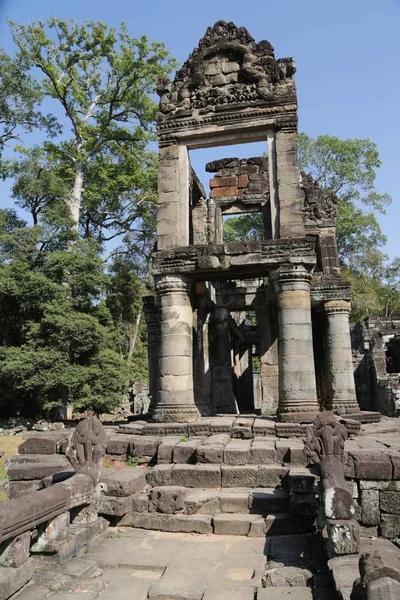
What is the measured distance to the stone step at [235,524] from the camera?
531cm

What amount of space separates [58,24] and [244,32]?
18.4 m

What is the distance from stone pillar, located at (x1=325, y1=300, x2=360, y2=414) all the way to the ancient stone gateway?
3 cm

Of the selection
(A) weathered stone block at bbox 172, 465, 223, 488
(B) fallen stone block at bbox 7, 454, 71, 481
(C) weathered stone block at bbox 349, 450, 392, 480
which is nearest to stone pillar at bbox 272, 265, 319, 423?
(A) weathered stone block at bbox 172, 465, 223, 488

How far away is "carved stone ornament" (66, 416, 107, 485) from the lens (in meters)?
5.74

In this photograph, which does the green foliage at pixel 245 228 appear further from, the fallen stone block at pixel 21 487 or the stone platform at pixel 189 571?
the stone platform at pixel 189 571

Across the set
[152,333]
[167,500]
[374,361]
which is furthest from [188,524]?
[374,361]

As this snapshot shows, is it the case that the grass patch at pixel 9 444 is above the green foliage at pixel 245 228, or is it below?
below

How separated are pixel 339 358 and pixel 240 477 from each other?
700 cm

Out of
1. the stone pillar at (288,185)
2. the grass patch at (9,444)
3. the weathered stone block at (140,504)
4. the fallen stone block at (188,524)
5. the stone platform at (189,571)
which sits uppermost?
the stone pillar at (288,185)

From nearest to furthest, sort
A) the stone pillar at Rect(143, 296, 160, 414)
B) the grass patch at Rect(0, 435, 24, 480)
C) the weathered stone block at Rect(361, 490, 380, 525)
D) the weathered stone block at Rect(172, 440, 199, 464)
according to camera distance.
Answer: the weathered stone block at Rect(361, 490, 380, 525) → the weathered stone block at Rect(172, 440, 199, 464) → the stone pillar at Rect(143, 296, 160, 414) → the grass patch at Rect(0, 435, 24, 480)

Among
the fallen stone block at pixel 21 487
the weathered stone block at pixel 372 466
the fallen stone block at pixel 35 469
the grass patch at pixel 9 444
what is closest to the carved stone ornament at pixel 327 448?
the weathered stone block at pixel 372 466

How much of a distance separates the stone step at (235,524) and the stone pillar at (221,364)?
7906mm

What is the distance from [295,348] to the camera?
8711mm

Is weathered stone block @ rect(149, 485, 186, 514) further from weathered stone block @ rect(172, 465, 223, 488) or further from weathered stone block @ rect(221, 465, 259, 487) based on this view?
weathered stone block @ rect(221, 465, 259, 487)
